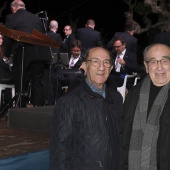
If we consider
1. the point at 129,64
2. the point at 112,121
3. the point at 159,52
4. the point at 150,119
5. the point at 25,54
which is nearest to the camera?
the point at 150,119

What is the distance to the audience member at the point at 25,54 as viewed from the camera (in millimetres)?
5434

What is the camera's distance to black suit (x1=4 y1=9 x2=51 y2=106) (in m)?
5.44

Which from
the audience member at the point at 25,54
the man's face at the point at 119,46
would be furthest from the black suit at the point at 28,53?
the man's face at the point at 119,46

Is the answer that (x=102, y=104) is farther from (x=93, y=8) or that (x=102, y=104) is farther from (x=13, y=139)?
(x=93, y=8)

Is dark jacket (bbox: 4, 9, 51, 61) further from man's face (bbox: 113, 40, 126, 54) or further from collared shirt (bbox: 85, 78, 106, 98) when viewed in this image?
collared shirt (bbox: 85, 78, 106, 98)

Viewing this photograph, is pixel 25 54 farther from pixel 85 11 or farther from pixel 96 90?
pixel 85 11

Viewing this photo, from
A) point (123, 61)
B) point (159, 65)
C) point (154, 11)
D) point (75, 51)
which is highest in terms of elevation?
point (154, 11)

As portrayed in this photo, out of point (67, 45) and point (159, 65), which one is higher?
point (67, 45)

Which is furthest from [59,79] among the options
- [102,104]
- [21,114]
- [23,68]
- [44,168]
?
[102,104]

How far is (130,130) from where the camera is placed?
2.39 m

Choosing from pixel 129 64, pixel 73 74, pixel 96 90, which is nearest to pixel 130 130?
pixel 96 90

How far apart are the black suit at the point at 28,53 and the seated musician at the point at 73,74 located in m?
1.13

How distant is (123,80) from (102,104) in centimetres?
415

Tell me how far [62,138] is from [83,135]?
0.12m
